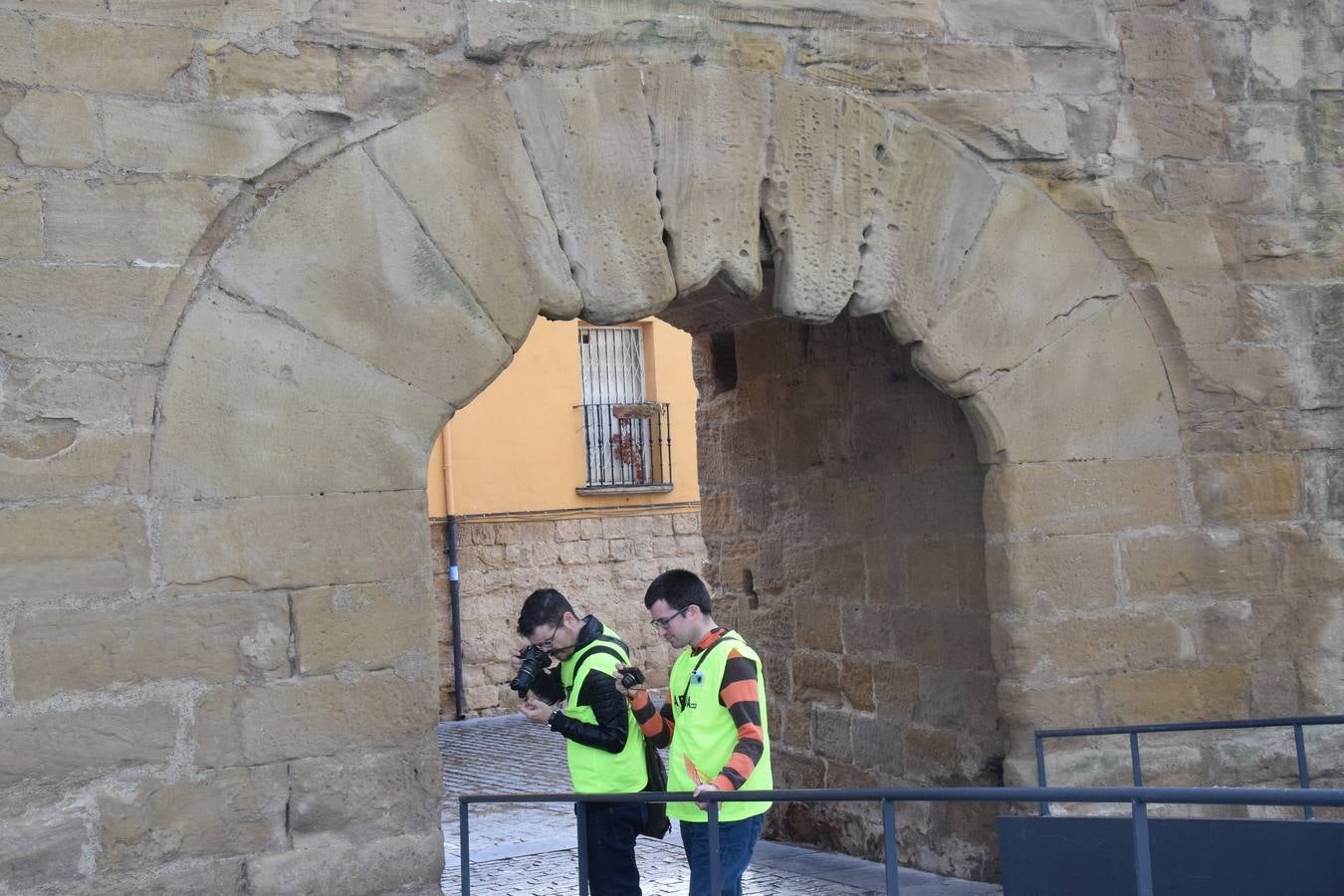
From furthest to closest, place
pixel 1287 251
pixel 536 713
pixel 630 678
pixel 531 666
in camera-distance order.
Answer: pixel 1287 251
pixel 531 666
pixel 536 713
pixel 630 678

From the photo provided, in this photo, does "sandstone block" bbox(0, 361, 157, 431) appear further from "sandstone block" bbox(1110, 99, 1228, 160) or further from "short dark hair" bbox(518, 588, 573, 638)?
"sandstone block" bbox(1110, 99, 1228, 160)

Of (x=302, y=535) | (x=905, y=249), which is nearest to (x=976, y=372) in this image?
(x=905, y=249)

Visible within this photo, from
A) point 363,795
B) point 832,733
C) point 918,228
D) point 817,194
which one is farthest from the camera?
point 832,733

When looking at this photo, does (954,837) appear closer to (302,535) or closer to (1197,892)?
(1197,892)

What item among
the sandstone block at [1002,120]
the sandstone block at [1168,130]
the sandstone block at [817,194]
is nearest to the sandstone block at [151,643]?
the sandstone block at [817,194]

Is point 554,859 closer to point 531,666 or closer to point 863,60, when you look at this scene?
point 531,666

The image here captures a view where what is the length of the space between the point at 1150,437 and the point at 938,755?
139 centimetres

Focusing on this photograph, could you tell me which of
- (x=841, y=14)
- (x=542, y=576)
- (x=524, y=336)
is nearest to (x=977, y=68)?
(x=841, y=14)

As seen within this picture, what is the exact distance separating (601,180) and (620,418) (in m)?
8.92

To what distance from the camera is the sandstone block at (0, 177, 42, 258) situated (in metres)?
3.80

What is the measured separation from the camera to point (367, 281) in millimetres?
4152

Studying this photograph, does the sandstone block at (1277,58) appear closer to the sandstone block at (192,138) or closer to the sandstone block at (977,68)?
the sandstone block at (977,68)

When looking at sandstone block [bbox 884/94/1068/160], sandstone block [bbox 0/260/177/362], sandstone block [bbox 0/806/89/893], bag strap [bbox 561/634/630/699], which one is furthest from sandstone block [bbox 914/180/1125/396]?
sandstone block [bbox 0/806/89/893]

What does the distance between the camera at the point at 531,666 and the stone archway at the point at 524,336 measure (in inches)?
19.9
